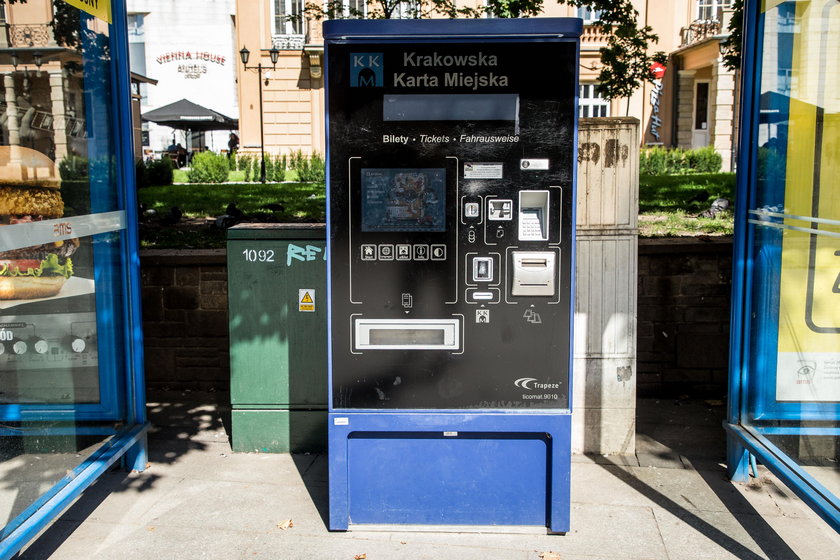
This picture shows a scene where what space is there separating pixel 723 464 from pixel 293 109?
25.8m

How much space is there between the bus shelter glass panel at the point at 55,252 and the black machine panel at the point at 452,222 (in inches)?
57.5

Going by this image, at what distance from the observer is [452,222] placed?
11.8 feet

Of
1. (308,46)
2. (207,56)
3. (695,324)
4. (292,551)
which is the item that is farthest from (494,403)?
(207,56)

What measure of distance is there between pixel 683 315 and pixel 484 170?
9.26 ft

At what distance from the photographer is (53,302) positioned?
13.4 feet

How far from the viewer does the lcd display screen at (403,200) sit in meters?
3.59

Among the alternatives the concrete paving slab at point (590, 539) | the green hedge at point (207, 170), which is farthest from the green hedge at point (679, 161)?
the concrete paving slab at point (590, 539)

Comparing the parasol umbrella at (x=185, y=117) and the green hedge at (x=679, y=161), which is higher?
the parasol umbrella at (x=185, y=117)

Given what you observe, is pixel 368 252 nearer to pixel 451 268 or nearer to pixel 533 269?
pixel 451 268

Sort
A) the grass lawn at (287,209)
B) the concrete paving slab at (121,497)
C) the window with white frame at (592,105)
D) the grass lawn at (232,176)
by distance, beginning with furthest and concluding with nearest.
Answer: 1. the window with white frame at (592,105)
2. the grass lawn at (232,176)
3. the grass lawn at (287,209)
4. the concrete paving slab at (121,497)

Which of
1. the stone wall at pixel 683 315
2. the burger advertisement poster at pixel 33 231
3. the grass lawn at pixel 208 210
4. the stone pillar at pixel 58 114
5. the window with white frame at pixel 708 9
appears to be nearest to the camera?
the burger advertisement poster at pixel 33 231

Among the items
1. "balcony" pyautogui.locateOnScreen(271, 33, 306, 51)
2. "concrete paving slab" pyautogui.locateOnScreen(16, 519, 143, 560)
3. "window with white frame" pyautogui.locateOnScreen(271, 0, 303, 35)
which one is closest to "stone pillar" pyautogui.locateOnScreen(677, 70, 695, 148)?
→ "balcony" pyautogui.locateOnScreen(271, 33, 306, 51)

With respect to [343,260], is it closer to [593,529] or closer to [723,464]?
[593,529]

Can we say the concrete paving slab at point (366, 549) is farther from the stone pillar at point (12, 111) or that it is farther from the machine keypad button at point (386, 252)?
the stone pillar at point (12, 111)
